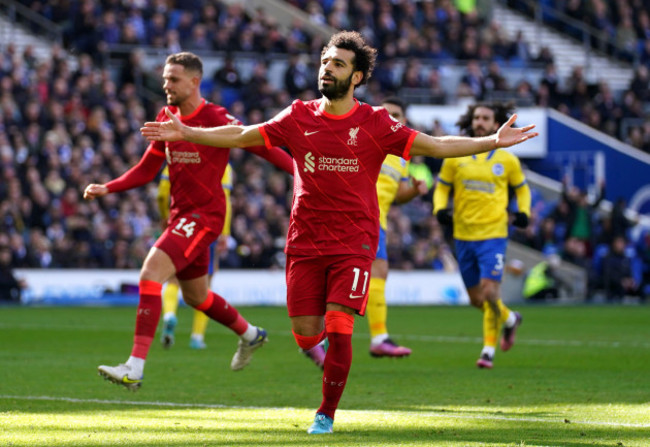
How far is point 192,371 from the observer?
1173cm

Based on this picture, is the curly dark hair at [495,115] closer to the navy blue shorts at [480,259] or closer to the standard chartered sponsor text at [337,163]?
the navy blue shorts at [480,259]

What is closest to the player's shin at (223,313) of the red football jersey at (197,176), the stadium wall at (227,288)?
the red football jersey at (197,176)

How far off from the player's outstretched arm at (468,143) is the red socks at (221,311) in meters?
3.33

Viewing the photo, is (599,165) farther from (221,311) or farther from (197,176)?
→ (197,176)

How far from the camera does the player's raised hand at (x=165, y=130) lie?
768 centimetres

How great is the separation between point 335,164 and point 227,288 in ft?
57.7

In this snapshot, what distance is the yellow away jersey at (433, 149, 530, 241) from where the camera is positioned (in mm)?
12688

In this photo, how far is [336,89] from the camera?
788cm

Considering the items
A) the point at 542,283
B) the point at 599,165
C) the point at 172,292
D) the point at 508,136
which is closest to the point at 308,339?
the point at 508,136

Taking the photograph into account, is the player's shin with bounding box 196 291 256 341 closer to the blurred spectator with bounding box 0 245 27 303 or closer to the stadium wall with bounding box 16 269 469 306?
the blurred spectator with bounding box 0 245 27 303

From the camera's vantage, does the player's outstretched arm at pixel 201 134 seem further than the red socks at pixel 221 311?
No

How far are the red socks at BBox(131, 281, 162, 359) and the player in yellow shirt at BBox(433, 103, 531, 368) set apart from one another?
383 cm

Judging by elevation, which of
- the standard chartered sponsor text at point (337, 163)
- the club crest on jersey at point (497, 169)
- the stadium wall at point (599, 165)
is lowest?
the stadium wall at point (599, 165)

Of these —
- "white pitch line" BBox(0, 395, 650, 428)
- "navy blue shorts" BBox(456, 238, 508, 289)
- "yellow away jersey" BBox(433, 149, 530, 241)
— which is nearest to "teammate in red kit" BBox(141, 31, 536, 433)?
"white pitch line" BBox(0, 395, 650, 428)
